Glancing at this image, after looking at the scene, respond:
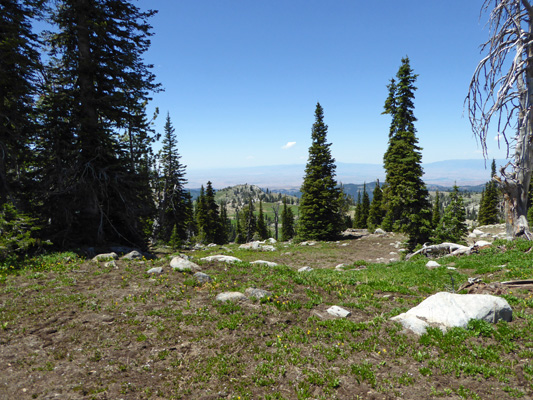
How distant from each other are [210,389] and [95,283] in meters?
7.15

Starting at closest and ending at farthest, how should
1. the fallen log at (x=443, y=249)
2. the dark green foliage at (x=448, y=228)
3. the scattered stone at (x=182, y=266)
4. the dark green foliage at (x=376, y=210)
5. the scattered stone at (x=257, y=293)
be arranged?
the scattered stone at (x=257, y=293)
the scattered stone at (x=182, y=266)
the fallen log at (x=443, y=249)
the dark green foliage at (x=448, y=228)
the dark green foliage at (x=376, y=210)

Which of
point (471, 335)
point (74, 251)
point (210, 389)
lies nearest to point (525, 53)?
point (471, 335)

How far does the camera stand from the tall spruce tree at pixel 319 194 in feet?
113

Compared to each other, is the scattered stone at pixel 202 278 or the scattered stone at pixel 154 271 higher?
the scattered stone at pixel 154 271

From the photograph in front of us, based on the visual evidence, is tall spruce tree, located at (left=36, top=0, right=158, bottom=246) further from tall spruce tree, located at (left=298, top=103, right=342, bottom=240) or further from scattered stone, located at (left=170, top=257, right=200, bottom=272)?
tall spruce tree, located at (left=298, top=103, right=342, bottom=240)

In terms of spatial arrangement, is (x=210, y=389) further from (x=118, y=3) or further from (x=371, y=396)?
(x=118, y=3)

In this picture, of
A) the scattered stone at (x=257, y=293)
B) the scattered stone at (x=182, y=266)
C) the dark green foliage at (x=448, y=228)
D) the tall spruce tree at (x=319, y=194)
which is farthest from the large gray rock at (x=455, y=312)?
the tall spruce tree at (x=319, y=194)

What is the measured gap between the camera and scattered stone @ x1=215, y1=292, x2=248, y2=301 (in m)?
8.62

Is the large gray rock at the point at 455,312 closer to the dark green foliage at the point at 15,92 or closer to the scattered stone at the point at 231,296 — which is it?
the scattered stone at the point at 231,296

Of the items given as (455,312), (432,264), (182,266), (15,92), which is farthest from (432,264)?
(15,92)

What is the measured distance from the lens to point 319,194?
34750 millimetres

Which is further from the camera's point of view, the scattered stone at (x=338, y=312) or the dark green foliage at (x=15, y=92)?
the dark green foliage at (x=15, y=92)

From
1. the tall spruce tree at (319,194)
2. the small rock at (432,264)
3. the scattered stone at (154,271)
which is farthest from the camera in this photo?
the tall spruce tree at (319,194)

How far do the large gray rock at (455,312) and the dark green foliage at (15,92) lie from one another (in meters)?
18.8
